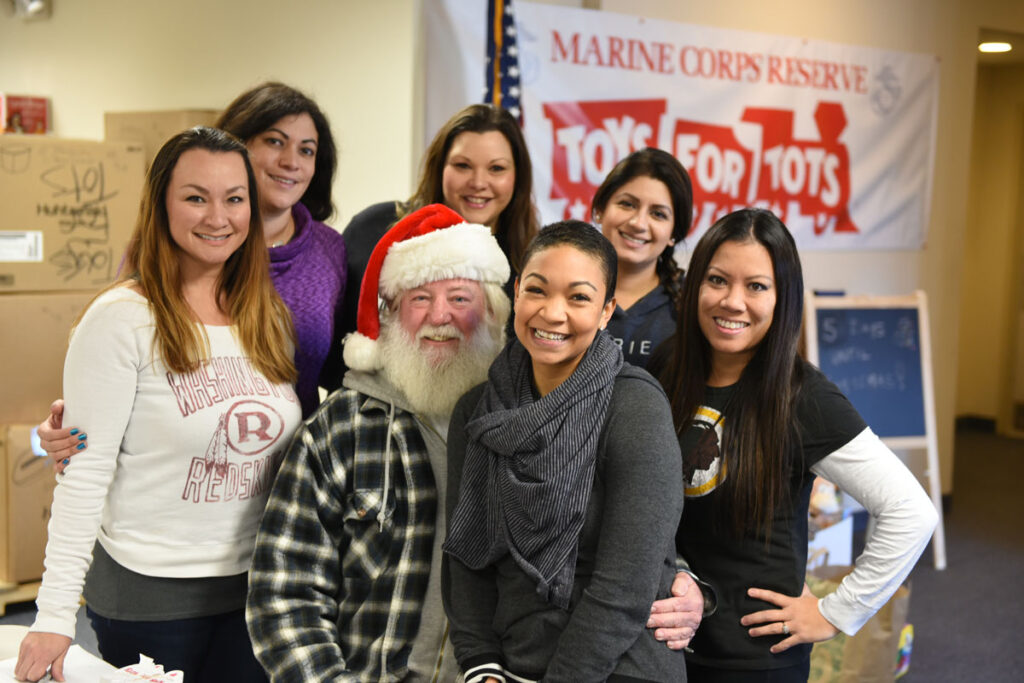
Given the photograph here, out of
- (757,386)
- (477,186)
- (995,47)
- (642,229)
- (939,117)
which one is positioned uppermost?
(995,47)

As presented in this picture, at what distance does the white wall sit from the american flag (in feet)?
0.96

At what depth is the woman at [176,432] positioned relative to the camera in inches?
65.3

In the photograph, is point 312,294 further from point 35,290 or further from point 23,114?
point 23,114

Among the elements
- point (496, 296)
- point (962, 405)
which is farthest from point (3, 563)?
point (962, 405)

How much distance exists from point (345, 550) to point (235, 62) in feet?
10.8

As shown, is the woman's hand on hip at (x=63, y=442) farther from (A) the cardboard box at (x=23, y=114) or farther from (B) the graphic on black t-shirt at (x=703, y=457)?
(A) the cardboard box at (x=23, y=114)

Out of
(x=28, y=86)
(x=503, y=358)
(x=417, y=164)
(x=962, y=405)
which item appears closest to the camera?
(x=503, y=358)

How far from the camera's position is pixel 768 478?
5.39 feet

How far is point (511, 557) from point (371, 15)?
105 inches

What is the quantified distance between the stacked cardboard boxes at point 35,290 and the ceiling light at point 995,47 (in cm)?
507

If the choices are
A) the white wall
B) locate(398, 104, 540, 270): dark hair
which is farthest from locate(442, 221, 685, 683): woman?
the white wall

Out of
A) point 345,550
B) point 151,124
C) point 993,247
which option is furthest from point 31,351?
point 993,247

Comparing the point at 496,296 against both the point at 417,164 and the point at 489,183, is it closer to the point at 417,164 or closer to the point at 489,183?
the point at 489,183

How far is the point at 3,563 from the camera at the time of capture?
3.65 meters
